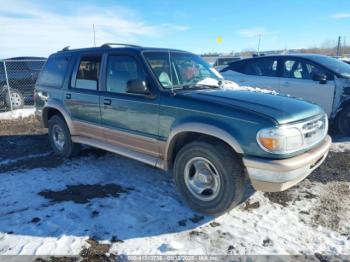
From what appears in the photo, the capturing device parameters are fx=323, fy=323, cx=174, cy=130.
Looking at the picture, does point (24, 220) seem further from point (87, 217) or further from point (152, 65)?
point (152, 65)

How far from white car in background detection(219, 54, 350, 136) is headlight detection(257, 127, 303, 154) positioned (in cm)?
417

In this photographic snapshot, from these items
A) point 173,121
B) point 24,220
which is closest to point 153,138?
point 173,121

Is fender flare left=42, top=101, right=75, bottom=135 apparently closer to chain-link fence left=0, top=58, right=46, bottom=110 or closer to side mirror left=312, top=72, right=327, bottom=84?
side mirror left=312, top=72, right=327, bottom=84

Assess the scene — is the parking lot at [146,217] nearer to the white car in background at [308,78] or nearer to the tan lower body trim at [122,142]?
the tan lower body trim at [122,142]

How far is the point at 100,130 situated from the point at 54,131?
1.60m

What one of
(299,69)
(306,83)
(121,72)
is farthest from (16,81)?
(306,83)

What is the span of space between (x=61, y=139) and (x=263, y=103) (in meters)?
4.00

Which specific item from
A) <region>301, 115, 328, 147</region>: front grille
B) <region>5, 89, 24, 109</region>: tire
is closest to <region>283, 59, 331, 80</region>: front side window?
<region>301, 115, 328, 147</region>: front grille

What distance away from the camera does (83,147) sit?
621 centimetres

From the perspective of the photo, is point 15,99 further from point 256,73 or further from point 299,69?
→ point 299,69

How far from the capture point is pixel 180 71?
4.50m

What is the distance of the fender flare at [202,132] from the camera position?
339 centimetres

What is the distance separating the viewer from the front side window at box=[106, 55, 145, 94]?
438 cm

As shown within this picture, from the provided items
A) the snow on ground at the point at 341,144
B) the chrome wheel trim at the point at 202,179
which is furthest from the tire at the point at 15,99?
the snow on ground at the point at 341,144
